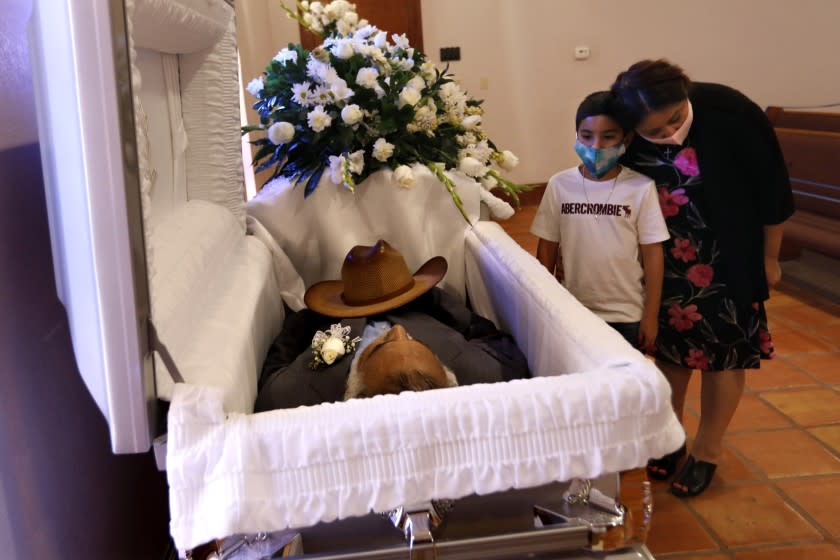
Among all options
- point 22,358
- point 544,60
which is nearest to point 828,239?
point 544,60

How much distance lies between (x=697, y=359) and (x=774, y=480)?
19.8 inches

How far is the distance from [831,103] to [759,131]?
5.30m

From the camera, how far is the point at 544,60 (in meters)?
5.98

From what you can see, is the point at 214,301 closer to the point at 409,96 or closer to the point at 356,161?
the point at 356,161

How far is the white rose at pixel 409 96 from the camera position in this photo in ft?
6.47

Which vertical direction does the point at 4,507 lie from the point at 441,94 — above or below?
below

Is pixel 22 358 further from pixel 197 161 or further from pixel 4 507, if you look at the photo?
pixel 197 161

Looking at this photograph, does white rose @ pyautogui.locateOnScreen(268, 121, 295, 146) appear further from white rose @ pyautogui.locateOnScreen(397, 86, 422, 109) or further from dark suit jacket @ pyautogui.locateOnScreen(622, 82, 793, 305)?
dark suit jacket @ pyautogui.locateOnScreen(622, 82, 793, 305)

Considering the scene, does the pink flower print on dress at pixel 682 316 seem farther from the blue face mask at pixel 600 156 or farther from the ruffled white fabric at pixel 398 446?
the ruffled white fabric at pixel 398 446

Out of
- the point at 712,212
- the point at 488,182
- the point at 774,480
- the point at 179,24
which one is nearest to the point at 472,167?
the point at 488,182

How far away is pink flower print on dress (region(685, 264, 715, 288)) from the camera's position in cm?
187

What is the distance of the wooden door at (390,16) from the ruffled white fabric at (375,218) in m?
3.89

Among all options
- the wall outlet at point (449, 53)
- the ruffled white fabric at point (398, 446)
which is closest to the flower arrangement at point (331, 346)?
the ruffled white fabric at point (398, 446)

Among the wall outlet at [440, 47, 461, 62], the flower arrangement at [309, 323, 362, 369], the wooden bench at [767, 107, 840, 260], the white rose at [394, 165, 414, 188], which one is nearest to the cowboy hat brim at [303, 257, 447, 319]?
the flower arrangement at [309, 323, 362, 369]
